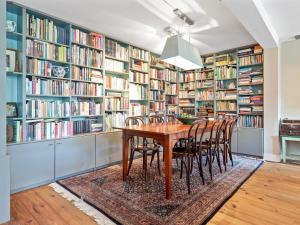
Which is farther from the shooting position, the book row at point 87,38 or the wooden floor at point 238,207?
the book row at point 87,38

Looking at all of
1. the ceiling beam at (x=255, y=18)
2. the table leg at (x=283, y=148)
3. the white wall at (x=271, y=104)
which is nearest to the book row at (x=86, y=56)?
the ceiling beam at (x=255, y=18)

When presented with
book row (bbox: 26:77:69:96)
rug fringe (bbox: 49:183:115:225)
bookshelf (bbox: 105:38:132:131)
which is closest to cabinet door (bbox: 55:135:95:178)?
rug fringe (bbox: 49:183:115:225)

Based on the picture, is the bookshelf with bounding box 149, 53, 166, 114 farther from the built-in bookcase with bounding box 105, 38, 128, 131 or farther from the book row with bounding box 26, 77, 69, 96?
the book row with bounding box 26, 77, 69, 96

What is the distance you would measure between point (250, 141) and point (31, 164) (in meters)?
4.04

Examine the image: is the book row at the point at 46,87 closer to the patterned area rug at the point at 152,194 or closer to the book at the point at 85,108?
the book at the point at 85,108

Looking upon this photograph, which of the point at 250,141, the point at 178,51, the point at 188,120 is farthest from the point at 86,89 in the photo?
the point at 250,141

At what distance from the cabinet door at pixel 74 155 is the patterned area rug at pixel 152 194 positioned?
0.15 m

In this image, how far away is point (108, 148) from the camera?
3.46 m

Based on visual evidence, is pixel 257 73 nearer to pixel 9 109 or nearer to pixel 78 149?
pixel 78 149

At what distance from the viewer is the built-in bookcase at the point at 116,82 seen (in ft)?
12.1

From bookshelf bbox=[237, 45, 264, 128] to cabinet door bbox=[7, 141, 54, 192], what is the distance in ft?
12.7

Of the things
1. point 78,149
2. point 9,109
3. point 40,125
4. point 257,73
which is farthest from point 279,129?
point 9,109

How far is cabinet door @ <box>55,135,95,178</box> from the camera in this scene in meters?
2.80

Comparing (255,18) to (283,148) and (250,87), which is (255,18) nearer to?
(250,87)
